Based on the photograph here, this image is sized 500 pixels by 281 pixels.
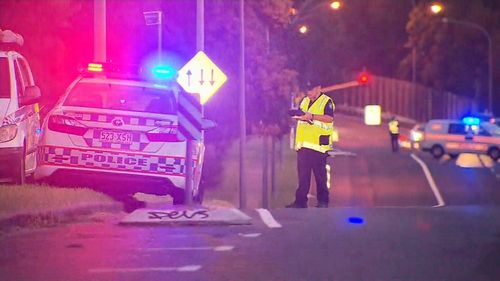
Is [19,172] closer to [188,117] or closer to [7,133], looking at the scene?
[7,133]

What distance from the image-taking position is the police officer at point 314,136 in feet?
44.7

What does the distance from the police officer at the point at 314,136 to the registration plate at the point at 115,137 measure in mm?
2286

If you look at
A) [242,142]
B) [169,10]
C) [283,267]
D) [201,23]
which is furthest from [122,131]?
[169,10]

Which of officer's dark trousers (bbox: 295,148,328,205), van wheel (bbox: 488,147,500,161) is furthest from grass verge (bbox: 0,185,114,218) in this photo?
van wheel (bbox: 488,147,500,161)

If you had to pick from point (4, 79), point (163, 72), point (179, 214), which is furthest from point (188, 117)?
point (4, 79)

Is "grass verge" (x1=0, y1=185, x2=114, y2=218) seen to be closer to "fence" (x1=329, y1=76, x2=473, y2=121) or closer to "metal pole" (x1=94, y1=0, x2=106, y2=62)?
"metal pole" (x1=94, y1=0, x2=106, y2=62)

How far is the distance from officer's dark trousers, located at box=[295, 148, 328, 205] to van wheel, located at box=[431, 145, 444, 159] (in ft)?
96.7

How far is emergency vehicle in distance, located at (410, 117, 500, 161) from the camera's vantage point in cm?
4122

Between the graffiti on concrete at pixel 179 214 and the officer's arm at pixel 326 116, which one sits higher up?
the officer's arm at pixel 326 116

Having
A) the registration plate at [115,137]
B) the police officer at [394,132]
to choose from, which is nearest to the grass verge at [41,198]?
the registration plate at [115,137]

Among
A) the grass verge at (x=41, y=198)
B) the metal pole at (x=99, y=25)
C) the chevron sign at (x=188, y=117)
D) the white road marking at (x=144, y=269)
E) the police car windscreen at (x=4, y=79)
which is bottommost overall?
the white road marking at (x=144, y=269)

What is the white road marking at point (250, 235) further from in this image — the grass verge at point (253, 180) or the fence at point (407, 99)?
the fence at point (407, 99)

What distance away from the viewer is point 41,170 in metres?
13.3

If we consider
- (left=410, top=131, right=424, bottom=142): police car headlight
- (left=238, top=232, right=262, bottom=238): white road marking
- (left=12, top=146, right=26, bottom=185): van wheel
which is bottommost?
(left=238, top=232, right=262, bottom=238): white road marking
